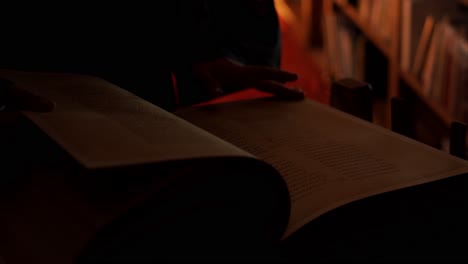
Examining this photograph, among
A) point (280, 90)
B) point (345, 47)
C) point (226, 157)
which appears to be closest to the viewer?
point (226, 157)

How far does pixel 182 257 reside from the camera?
40 cm

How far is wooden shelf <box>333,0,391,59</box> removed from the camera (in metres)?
2.02

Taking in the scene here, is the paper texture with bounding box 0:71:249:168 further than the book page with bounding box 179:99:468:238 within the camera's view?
No

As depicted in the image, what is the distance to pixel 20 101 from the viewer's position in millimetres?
483

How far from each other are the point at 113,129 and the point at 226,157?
0.36 ft

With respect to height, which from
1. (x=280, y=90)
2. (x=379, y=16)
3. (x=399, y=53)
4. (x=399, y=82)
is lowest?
(x=399, y=82)

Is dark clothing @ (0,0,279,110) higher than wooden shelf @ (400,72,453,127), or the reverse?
dark clothing @ (0,0,279,110)

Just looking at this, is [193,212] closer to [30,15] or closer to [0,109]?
[0,109]

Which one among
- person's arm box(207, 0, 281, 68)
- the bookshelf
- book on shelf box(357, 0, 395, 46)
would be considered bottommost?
the bookshelf

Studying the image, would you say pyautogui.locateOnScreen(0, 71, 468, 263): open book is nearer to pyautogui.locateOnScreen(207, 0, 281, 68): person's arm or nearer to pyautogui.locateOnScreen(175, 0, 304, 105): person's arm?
pyautogui.locateOnScreen(175, 0, 304, 105): person's arm

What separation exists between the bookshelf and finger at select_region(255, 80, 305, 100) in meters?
0.95

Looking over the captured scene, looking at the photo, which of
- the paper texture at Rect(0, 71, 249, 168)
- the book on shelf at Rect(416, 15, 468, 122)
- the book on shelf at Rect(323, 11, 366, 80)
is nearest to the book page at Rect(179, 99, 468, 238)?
the paper texture at Rect(0, 71, 249, 168)

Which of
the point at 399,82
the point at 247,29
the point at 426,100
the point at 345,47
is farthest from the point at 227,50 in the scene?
the point at 345,47

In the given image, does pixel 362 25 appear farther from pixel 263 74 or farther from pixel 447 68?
pixel 263 74
